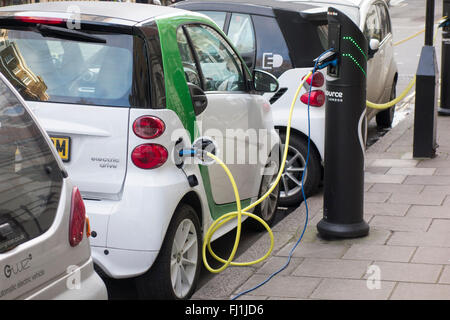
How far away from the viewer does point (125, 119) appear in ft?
14.5

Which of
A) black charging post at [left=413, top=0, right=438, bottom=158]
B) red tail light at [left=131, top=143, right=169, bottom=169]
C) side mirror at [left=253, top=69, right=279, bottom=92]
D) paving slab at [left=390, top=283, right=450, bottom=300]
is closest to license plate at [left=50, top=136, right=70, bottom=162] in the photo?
red tail light at [left=131, top=143, right=169, bottom=169]

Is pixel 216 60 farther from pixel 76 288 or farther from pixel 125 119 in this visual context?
pixel 76 288

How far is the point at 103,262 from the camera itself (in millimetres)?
4375

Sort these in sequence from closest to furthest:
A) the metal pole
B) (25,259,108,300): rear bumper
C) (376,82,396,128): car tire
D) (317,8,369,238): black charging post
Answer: (25,259,108,300): rear bumper, (317,8,369,238): black charging post, the metal pole, (376,82,396,128): car tire

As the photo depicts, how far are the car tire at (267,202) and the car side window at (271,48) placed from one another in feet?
3.81

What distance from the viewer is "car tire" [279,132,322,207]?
7320mm

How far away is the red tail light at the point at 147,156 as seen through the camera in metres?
4.40

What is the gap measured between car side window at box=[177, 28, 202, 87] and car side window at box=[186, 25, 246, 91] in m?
0.09

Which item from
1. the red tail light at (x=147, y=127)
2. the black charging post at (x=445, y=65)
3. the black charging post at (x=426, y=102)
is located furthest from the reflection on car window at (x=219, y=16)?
the black charging post at (x=445, y=65)

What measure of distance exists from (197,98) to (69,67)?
823 millimetres

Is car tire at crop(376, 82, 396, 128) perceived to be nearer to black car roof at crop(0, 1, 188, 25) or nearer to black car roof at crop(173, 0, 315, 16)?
black car roof at crop(173, 0, 315, 16)

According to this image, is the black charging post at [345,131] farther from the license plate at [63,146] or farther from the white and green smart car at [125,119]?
the license plate at [63,146]

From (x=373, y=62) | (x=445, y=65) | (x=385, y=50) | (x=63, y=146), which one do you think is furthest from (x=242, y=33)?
(x=445, y=65)
